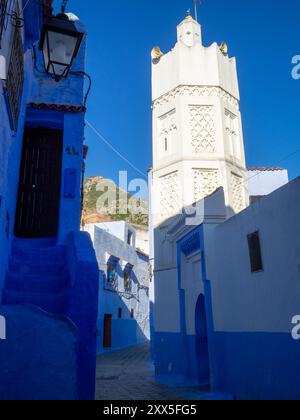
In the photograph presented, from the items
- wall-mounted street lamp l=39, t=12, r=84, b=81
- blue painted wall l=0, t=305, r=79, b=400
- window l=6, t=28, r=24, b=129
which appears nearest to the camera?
blue painted wall l=0, t=305, r=79, b=400

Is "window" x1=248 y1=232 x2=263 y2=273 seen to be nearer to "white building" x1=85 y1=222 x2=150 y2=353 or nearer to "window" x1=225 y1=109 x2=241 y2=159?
"window" x1=225 y1=109 x2=241 y2=159

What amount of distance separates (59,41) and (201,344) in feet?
26.3

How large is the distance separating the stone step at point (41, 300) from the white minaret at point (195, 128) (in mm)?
5888

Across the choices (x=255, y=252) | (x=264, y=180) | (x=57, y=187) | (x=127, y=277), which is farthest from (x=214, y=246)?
(x=127, y=277)

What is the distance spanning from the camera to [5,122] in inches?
176

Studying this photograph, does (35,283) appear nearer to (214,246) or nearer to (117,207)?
(214,246)

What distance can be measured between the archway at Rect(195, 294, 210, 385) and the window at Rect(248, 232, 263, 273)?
279 centimetres

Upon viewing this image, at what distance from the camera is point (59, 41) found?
4109 mm

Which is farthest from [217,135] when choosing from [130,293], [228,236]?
[130,293]

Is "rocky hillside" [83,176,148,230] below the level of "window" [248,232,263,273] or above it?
above

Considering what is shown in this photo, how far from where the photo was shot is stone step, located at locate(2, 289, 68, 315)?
4.70 metres

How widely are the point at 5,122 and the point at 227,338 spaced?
20.7ft

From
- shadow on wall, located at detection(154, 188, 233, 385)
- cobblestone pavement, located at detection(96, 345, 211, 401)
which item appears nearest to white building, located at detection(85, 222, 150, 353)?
cobblestone pavement, located at detection(96, 345, 211, 401)
